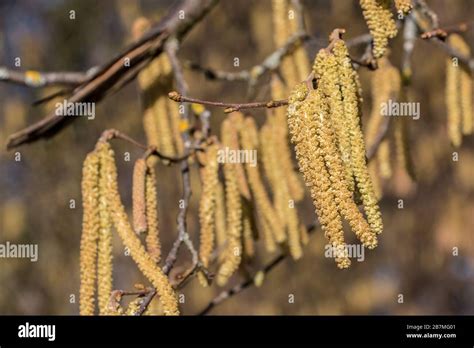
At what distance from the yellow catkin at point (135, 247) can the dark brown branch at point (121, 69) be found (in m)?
0.50

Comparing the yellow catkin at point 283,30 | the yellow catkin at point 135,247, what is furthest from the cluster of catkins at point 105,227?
the yellow catkin at point 283,30

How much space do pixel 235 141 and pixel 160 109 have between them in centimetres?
34

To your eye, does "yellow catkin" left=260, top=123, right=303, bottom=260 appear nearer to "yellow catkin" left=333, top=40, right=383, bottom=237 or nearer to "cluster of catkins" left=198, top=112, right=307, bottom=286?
"cluster of catkins" left=198, top=112, right=307, bottom=286

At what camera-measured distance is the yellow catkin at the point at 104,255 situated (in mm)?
1925

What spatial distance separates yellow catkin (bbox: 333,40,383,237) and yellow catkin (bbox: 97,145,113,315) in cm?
70

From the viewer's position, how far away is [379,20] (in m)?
1.75

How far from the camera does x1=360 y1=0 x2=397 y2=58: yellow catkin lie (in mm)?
1745

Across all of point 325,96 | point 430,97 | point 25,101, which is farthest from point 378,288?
point 325,96

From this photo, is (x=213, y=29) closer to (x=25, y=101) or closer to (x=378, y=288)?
(x=25, y=101)

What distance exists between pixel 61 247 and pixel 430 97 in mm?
2592

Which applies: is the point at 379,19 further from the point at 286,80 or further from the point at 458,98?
the point at 458,98

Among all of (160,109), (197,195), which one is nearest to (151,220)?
(160,109)

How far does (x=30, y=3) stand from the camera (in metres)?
6.26

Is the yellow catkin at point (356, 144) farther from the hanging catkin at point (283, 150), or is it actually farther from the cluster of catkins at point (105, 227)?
the hanging catkin at point (283, 150)
